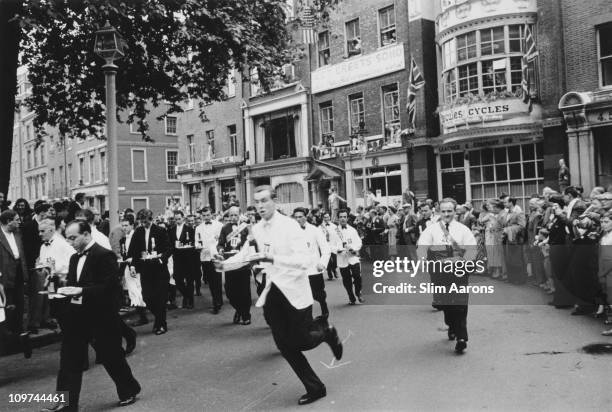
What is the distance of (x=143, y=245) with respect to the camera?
926 cm

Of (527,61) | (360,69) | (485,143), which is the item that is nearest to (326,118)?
(360,69)

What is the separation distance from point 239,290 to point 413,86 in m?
14.2

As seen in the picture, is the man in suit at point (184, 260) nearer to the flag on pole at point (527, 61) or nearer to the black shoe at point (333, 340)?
the black shoe at point (333, 340)

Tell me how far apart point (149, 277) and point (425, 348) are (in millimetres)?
4751

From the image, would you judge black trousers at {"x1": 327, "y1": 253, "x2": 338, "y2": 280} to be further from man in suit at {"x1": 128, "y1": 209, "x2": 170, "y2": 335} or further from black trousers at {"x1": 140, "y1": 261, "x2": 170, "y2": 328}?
black trousers at {"x1": 140, "y1": 261, "x2": 170, "y2": 328}

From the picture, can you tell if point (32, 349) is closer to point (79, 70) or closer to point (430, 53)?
point (79, 70)

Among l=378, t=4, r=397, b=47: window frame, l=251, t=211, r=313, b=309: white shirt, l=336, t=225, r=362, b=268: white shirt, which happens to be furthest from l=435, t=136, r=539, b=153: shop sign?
l=251, t=211, r=313, b=309: white shirt

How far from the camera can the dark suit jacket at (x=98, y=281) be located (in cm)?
549

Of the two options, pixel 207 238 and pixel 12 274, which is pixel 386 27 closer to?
pixel 207 238

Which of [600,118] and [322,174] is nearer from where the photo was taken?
[600,118]

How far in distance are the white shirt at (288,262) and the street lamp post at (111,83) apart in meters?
5.08

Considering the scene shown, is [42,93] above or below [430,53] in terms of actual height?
below

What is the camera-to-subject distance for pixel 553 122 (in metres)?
17.6

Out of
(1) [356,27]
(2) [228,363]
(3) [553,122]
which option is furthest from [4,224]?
(1) [356,27]
